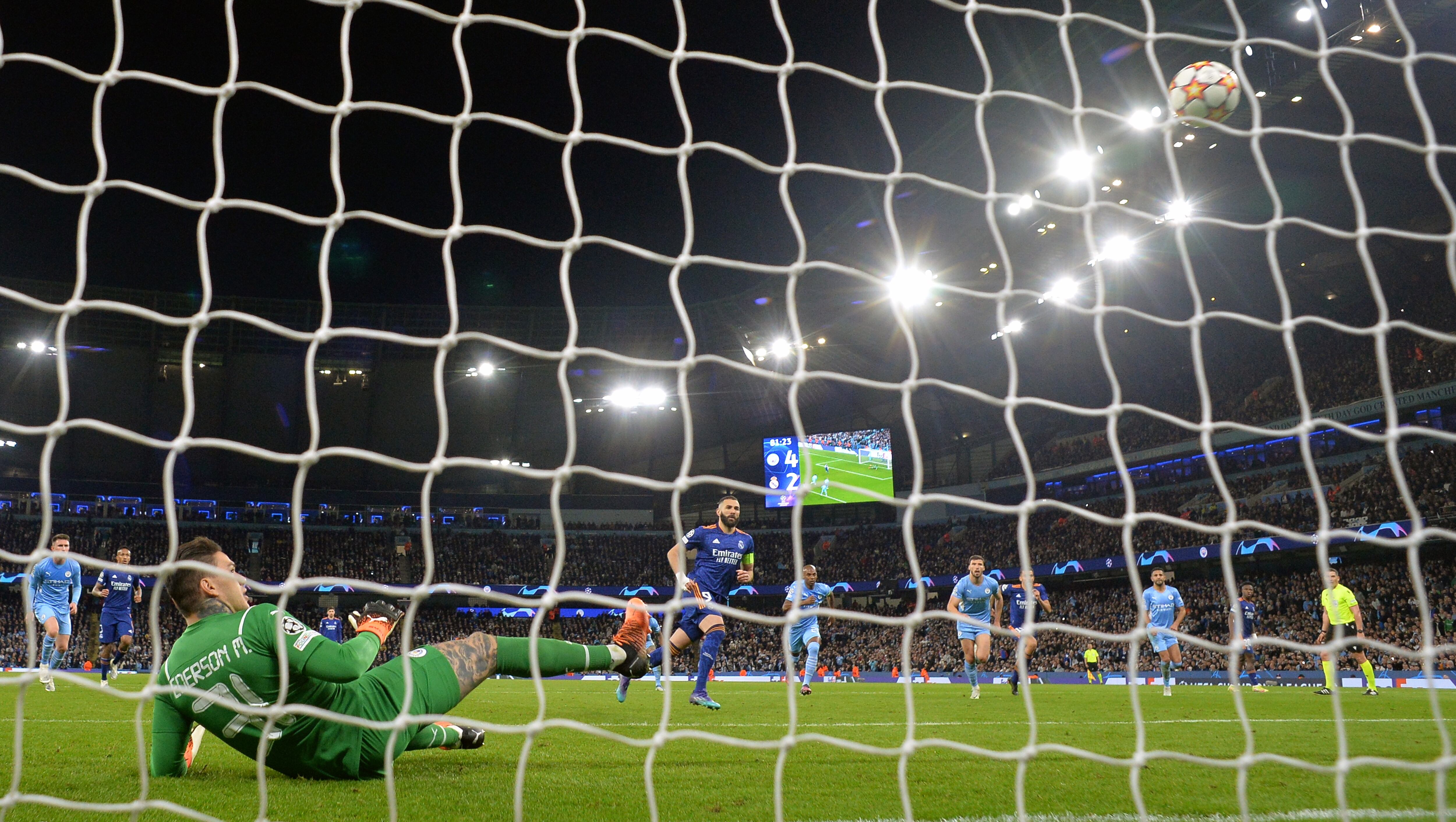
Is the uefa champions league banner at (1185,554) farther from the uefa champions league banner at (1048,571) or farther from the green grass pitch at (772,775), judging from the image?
the green grass pitch at (772,775)

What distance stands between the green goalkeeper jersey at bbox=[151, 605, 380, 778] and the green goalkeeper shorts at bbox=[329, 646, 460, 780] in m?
0.06

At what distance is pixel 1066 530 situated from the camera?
33375 mm

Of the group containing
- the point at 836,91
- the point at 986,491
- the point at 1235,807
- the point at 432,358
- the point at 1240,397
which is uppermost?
the point at 836,91

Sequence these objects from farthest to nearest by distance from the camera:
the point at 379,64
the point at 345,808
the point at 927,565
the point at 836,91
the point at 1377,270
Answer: the point at 927,565 → the point at 1377,270 → the point at 836,91 → the point at 379,64 → the point at 345,808

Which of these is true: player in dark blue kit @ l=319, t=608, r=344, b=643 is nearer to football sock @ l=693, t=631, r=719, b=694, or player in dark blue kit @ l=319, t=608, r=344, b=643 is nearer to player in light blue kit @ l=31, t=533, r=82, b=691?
player in light blue kit @ l=31, t=533, r=82, b=691

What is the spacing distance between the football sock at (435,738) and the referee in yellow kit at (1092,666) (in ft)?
38.8

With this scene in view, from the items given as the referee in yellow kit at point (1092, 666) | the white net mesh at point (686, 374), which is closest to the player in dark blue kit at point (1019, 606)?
the referee in yellow kit at point (1092, 666)

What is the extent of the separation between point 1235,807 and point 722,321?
3011 cm

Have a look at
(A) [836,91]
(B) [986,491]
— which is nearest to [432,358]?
(A) [836,91]

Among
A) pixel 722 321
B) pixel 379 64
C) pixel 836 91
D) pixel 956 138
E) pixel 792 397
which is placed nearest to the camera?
pixel 792 397

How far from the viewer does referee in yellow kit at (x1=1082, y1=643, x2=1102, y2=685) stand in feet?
47.0

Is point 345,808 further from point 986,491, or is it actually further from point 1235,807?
point 986,491

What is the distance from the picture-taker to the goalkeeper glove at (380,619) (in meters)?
3.92

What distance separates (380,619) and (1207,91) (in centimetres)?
823
